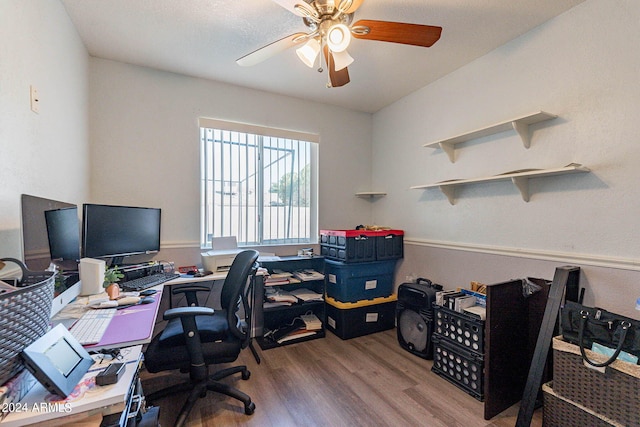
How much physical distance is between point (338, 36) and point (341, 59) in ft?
0.89

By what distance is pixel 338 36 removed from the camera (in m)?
1.39

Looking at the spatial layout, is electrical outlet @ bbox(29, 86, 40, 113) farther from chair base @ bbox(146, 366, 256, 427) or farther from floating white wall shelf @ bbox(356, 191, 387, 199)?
floating white wall shelf @ bbox(356, 191, 387, 199)

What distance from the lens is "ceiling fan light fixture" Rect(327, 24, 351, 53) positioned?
1369 mm

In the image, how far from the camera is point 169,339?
5.34 ft

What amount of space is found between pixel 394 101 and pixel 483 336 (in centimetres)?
253

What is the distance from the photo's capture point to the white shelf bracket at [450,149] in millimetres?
2533

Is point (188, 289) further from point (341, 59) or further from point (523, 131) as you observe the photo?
point (523, 131)

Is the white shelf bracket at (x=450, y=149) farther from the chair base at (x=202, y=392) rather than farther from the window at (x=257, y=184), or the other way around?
the chair base at (x=202, y=392)

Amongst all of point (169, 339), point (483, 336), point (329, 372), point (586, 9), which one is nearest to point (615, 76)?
point (586, 9)

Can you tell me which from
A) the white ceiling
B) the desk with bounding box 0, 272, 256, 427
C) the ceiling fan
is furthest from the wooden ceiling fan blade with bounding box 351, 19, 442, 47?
the desk with bounding box 0, 272, 256, 427

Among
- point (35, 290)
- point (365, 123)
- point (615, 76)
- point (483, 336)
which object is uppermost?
point (365, 123)

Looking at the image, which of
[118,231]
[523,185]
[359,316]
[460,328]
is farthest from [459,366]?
[118,231]

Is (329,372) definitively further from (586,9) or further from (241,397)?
(586,9)

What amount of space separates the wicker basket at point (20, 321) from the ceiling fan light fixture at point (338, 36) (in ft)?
5.03
